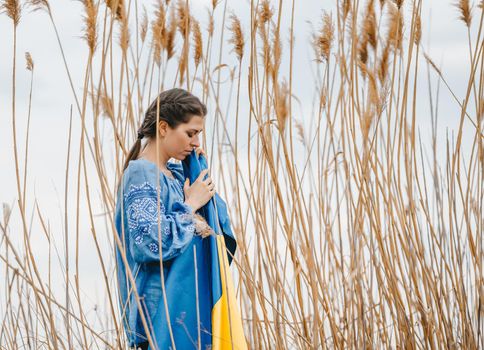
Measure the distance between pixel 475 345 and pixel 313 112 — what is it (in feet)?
3.01

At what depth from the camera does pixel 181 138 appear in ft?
7.41

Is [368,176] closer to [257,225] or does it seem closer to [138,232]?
[257,225]

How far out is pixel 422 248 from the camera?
2.34 meters

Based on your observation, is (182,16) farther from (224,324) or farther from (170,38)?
(224,324)

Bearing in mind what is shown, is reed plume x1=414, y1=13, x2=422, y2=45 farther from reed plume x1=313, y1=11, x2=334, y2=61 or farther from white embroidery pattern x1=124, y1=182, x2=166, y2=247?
white embroidery pattern x1=124, y1=182, x2=166, y2=247

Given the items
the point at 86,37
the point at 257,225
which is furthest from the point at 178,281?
the point at 86,37

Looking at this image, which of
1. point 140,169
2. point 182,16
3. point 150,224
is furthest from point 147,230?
point 182,16

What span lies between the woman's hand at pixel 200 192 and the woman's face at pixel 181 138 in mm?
85

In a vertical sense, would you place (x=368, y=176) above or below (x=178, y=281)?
above

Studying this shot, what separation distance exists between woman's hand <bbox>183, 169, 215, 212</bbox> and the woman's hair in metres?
0.17

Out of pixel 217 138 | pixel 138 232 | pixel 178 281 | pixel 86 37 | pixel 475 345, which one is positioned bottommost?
pixel 475 345

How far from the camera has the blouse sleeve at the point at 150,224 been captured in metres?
2.14

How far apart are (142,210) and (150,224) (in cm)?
5

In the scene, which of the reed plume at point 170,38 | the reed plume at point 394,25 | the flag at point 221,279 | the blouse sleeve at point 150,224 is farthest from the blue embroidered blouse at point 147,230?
the reed plume at point 394,25
